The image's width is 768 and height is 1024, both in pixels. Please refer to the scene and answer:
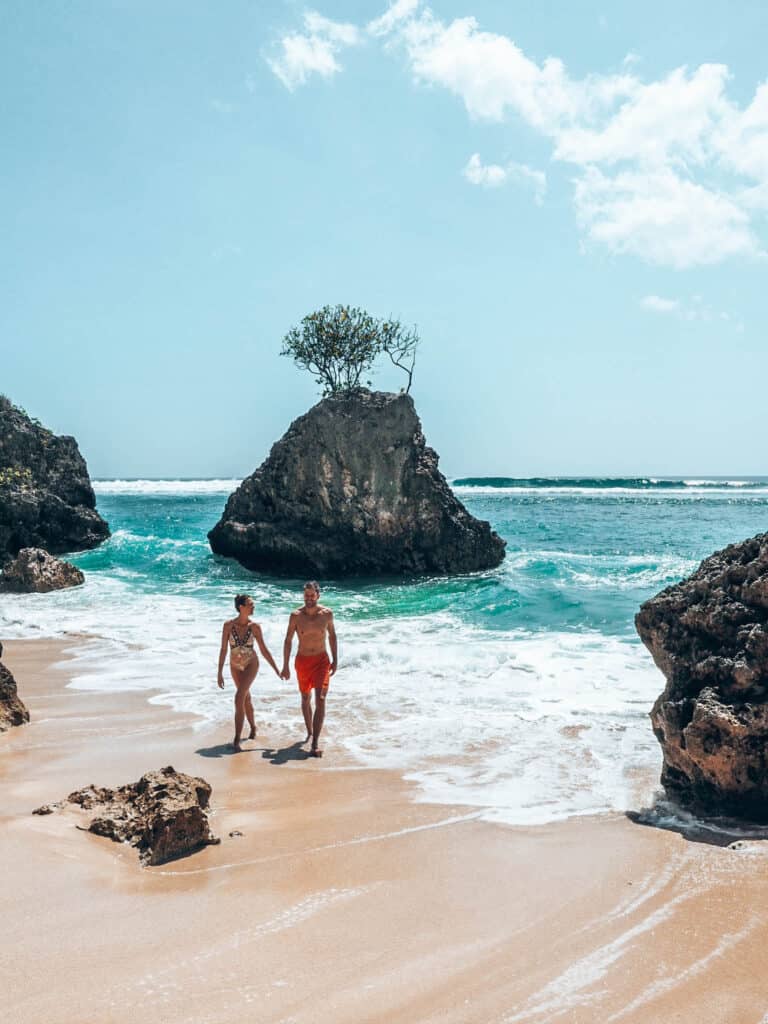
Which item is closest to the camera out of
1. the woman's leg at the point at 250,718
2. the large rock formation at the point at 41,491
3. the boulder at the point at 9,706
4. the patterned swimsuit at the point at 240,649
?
the boulder at the point at 9,706

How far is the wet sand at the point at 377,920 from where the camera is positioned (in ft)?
8.89

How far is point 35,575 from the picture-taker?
17906 millimetres

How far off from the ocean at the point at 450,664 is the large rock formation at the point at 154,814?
1.84 metres

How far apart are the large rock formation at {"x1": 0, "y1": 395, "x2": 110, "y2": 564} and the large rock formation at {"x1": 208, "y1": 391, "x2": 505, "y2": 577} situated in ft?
29.2

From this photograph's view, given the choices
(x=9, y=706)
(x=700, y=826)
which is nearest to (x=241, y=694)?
(x=9, y=706)

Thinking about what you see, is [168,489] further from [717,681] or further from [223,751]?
[717,681]

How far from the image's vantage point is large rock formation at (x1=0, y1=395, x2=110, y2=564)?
25141mm

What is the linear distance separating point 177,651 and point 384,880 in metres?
7.95

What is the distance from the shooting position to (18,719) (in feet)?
22.9

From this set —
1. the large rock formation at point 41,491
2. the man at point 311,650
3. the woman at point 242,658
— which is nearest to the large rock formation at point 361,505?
the large rock formation at point 41,491

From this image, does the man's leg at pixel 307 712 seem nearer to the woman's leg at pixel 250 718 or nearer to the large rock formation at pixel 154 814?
the woman's leg at pixel 250 718

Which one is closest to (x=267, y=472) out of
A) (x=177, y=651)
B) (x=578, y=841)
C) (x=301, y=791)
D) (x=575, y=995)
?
(x=177, y=651)

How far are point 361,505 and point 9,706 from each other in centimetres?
1488

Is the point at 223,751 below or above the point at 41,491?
below
